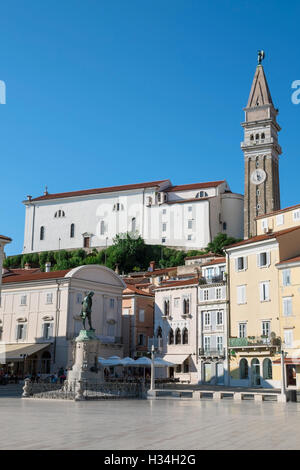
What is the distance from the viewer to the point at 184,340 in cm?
5191

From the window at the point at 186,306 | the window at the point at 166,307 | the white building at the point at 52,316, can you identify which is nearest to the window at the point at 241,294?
the window at the point at 186,306

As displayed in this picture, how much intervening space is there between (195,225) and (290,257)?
55180 millimetres

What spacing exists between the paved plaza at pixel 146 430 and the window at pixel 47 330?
104 ft

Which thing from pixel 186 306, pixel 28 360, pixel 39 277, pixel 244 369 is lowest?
pixel 244 369

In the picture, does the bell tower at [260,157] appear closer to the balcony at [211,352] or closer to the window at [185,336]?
the window at [185,336]

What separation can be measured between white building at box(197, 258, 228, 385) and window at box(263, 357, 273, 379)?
4039mm

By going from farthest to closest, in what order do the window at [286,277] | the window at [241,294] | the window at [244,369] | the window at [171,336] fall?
the window at [171,336]
the window at [241,294]
the window at [244,369]
the window at [286,277]

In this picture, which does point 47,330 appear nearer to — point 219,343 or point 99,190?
point 219,343

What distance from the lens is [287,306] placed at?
4203 cm

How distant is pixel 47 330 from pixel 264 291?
19.6m

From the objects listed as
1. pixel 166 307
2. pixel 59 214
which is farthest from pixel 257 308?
pixel 59 214

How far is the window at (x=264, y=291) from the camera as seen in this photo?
1740 inches

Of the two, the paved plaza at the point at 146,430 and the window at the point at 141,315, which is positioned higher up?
the window at the point at 141,315

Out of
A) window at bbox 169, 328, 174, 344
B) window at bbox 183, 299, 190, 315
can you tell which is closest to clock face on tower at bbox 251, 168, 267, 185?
window at bbox 183, 299, 190, 315
